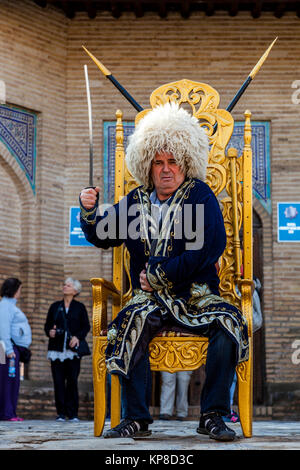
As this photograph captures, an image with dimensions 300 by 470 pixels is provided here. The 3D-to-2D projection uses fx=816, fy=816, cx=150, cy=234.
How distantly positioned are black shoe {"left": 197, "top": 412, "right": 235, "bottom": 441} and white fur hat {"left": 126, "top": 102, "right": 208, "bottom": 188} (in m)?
1.35

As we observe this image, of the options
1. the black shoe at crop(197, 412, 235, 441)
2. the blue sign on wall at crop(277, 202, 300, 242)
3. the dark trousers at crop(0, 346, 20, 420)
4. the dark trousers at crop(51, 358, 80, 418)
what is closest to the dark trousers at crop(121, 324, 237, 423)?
the black shoe at crop(197, 412, 235, 441)

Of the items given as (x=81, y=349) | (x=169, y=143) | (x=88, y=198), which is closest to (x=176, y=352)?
(x=88, y=198)

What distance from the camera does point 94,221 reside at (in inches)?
178

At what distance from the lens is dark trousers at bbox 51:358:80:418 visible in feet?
26.6

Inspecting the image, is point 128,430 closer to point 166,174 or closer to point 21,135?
point 166,174

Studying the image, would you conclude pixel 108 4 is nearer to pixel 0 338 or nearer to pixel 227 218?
pixel 0 338

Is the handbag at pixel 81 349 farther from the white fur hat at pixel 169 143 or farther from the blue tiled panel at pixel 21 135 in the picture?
the white fur hat at pixel 169 143

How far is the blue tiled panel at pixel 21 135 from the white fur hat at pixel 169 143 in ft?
17.6

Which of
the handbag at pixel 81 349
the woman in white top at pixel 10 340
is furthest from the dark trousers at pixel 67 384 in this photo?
the woman in white top at pixel 10 340

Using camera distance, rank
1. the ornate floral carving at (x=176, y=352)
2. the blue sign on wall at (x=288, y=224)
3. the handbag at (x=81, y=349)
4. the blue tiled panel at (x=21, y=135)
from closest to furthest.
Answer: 1. the ornate floral carving at (x=176, y=352)
2. the handbag at (x=81, y=349)
3. the blue tiled panel at (x=21, y=135)
4. the blue sign on wall at (x=288, y=224)

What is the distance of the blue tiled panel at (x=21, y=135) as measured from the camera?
973 centimetres

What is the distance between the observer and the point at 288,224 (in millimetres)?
10164

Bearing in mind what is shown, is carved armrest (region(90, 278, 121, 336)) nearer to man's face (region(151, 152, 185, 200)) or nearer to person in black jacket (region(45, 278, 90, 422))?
man's face (region(151, 152, 185, 200))

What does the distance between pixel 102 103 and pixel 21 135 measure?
3.69ft
